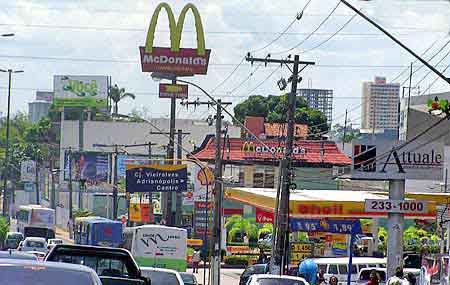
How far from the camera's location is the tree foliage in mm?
137750

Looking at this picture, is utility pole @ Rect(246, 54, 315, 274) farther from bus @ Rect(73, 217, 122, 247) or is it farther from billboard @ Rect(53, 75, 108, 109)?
billboard @ Rect(53, 75, 108, 109)

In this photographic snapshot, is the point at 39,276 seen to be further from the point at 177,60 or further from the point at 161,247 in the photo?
the point at 177,60

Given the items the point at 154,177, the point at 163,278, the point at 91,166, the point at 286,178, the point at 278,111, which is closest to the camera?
the point at 163,278

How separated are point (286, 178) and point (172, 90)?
50272 mm

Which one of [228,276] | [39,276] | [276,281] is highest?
[39,276]

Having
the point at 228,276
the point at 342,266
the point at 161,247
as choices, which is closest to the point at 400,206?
the point at 342,266

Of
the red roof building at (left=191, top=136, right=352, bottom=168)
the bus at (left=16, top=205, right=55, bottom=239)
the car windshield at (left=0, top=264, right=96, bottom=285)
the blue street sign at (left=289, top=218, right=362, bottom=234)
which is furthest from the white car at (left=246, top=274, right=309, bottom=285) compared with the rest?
the red roof building at (left=191, top=136, right=352, bottom=168)

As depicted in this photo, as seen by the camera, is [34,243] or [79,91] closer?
[34,243]

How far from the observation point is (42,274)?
13.6m

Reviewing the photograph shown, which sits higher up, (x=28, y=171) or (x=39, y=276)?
(x=39, y=276)

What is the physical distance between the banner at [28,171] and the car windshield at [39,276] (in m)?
129

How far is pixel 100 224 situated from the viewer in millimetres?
→ 60406

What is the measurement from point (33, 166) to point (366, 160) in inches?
3992

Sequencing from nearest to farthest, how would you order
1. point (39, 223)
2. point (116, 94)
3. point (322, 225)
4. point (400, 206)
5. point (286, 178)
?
1. point (400, 206)
2. point (286, 178)
3. point (322, 225)
4. point (39, 223)
5. point (116, 94)
